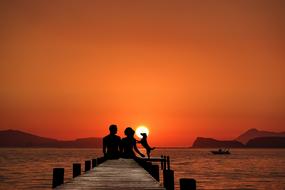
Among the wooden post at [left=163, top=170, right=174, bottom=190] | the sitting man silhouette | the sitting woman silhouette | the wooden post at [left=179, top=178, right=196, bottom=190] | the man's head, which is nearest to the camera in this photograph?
the wooden post at [left=179, top=178, right=196, bottom=190]

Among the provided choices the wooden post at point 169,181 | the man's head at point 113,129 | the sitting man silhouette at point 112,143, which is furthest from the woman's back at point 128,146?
the wooden post at point 169,181

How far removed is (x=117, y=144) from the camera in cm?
2239

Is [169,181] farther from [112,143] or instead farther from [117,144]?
[117,144]

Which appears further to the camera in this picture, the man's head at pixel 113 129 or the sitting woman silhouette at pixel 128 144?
the sitting woman silhouette at pixel 128 144

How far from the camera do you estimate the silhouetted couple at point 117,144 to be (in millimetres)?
21641

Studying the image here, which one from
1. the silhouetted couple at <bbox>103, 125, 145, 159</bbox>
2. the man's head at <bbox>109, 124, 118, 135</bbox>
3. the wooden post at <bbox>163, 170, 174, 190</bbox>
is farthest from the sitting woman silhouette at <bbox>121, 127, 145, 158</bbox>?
the wooden post at <bbox>163, 170, 174, 190</bbox>

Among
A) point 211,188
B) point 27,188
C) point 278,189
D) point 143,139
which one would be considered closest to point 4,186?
point 27,188

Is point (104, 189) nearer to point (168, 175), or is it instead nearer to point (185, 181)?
point (168, 175)

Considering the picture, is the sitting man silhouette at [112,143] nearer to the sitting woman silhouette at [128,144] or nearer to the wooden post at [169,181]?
the sitting woman silhouette at [128,144]

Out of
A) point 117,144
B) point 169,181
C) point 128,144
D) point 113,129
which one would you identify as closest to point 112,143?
point 117,144

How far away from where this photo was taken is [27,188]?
5481 cm

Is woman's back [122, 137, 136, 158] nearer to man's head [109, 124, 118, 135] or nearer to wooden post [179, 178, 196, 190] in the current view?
man's head [109, 124, 118, 135]

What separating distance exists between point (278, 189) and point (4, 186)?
35278 millimetres

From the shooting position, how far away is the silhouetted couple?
21.6 meters
